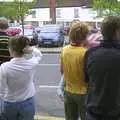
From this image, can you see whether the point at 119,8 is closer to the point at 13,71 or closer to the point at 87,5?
the point at 87,5

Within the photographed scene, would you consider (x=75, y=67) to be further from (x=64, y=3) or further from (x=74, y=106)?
(x=64, y=3)

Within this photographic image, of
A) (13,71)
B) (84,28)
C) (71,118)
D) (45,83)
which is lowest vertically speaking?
(45,83)

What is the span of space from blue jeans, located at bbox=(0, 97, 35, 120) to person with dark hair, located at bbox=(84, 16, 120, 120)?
1084 millimetres

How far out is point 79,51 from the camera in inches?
200

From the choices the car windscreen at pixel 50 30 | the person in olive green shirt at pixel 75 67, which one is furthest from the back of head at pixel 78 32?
the car windscreen at pixel 50 30

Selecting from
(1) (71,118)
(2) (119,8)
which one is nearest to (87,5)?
(2) (119,8)

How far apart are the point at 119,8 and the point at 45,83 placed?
28075mm

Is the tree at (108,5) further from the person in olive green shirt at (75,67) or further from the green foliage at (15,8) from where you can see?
the person in olive green shirt at (75,67)

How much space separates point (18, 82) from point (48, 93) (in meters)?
7.27

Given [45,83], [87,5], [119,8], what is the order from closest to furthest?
1. [45,83]
2. [119,8]
3. [87,5]

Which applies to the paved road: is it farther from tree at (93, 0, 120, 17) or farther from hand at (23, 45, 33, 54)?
tree at (93, 0, 120, 17)

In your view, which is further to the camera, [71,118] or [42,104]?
[42,104]

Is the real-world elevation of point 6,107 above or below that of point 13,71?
below

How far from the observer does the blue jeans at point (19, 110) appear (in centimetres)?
498
